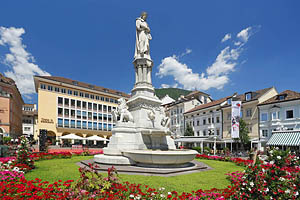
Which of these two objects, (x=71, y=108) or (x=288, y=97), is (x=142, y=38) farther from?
(x=71, y=108)

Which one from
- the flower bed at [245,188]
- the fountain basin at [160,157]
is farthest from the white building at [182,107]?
the flower bed at [245,188]

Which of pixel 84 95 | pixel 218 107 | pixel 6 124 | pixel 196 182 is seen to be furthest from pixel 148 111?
pixel 84 95

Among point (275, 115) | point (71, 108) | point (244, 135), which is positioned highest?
point (71, 108)

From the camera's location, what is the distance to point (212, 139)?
1276 inches

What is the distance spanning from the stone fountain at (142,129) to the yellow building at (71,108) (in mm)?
38324

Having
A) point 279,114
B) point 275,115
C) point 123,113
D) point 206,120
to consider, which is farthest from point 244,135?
point 123,113

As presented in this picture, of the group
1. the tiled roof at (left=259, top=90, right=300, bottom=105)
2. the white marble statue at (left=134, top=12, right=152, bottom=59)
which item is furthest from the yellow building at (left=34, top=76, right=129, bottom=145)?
the tiled roof at (left=259, top=90, right=300, bottom=105)

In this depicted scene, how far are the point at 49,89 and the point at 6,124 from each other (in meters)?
13.0

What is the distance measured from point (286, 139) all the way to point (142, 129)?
2225 cm

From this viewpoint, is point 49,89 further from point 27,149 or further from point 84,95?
point 27,149

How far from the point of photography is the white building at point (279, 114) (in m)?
28.4

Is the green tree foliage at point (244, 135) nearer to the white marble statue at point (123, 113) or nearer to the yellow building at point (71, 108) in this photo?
the white marble statue at point (123, 113)

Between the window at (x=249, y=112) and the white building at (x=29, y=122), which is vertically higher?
the window at (x=249, y=112)

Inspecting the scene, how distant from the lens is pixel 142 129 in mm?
12906
